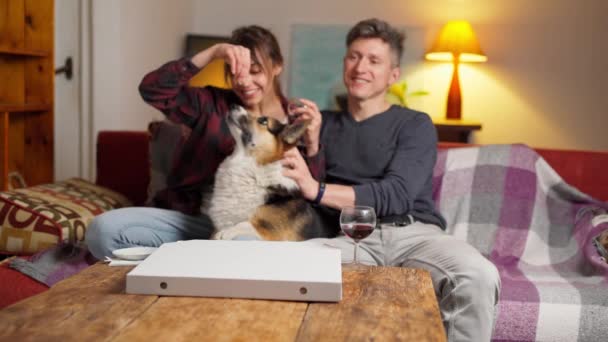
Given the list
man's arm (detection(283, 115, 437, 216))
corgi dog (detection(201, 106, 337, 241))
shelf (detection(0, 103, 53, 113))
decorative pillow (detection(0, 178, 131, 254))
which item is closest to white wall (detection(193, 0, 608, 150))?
shelf (detection(0, 103, 53, 113))

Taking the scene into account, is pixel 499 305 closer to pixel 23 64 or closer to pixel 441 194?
pixel 441 194

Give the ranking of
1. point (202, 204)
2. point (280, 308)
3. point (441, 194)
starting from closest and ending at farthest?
1. point (280, 308)
2. point (202, 204)
3. point (441, 194)

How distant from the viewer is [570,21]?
15.8 feet

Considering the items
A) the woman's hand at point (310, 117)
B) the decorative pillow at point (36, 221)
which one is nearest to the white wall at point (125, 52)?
the decorative pillow at point (36, 221)

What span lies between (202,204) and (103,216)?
300mm

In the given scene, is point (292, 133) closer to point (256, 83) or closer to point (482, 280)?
point (256, 83)

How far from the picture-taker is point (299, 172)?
2.00 m

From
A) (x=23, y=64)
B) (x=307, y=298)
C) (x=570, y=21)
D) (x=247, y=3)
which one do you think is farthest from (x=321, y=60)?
(x=307, y=298)

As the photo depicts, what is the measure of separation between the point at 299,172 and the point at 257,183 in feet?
0.40

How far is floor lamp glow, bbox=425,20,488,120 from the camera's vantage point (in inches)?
183

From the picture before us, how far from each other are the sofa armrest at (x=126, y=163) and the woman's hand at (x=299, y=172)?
96cm

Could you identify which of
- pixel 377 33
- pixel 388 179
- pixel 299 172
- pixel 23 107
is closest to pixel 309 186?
pixel 299 172

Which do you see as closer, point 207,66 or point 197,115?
point 197,115

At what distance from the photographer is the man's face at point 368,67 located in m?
2.33
